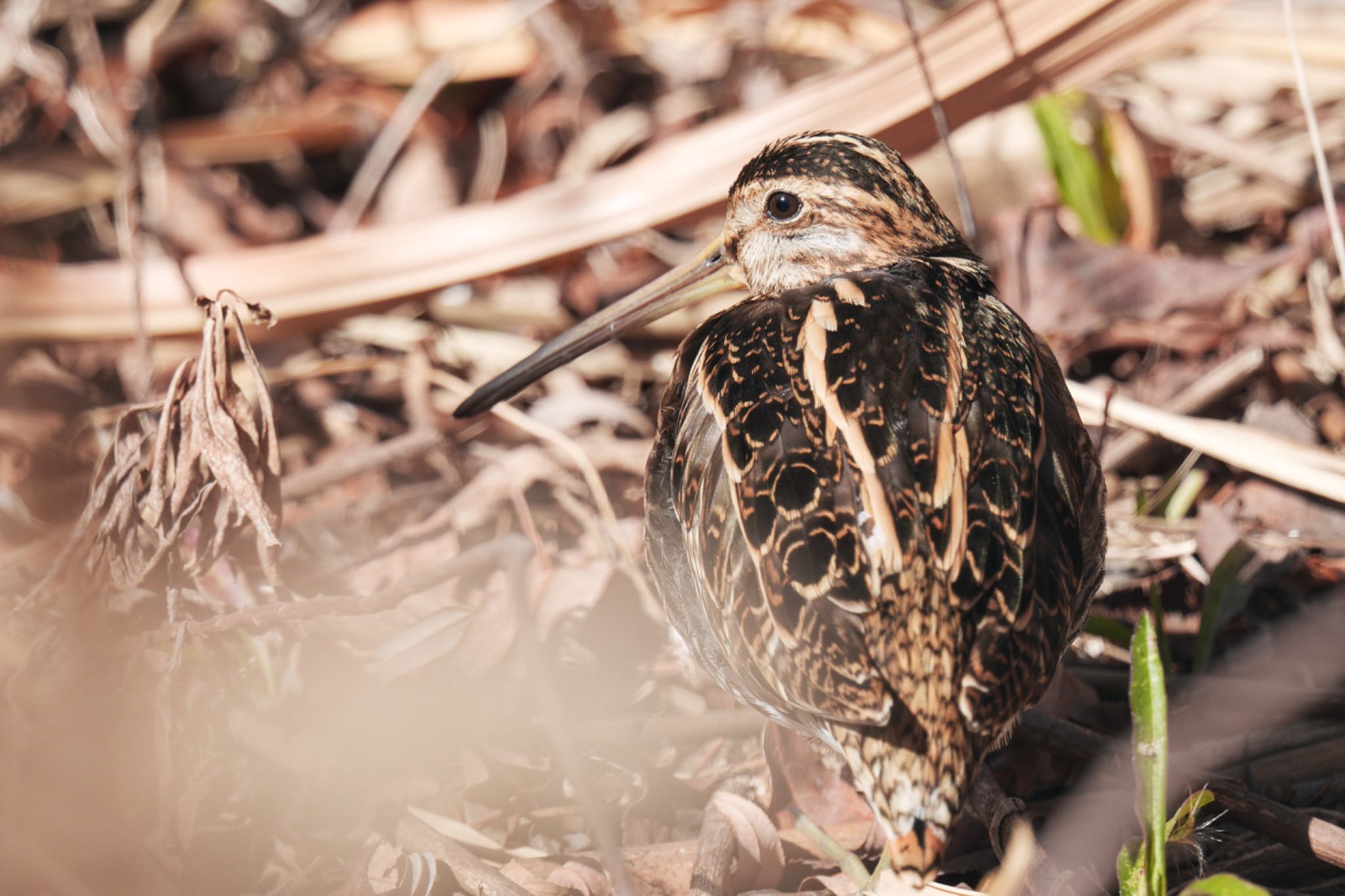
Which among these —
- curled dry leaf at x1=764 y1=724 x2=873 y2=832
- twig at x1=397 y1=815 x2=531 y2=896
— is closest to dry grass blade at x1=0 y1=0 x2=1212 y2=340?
curled dry leaf at x1=764 y1=724 x2=873 y2=832

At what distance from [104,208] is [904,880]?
408cm

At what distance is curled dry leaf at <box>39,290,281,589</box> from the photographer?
8.57ft

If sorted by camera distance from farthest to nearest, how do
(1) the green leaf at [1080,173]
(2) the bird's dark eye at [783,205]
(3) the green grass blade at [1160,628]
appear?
(1) the green leaf at [1080,173]
(3) the green grass blade at [1160,628]
(2) the bird's dark eye at [783,205]

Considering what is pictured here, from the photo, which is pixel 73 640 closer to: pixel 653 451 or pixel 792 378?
pixel 653 451

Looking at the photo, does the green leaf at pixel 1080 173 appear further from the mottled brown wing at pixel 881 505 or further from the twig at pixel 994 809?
the twig at pixel 994 809

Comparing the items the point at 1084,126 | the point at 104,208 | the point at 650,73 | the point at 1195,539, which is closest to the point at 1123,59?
the point at 1084,126

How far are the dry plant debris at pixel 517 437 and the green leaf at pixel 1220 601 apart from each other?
13 millimetres

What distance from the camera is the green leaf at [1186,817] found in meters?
2.23

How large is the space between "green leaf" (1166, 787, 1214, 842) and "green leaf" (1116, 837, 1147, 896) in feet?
0.24

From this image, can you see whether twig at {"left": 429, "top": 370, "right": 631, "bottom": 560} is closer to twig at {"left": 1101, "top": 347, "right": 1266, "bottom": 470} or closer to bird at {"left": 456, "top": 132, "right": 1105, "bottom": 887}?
bird at {"left": 456, "top": 132, "right": 1105, "bottom": 887}

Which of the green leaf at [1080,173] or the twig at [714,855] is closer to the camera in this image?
the twig at [714,855]

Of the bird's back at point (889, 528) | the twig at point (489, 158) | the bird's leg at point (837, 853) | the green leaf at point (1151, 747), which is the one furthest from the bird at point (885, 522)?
the twig at point (489, 158)

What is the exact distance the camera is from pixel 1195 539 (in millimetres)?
3314

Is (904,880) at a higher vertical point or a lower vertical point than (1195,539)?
higher
